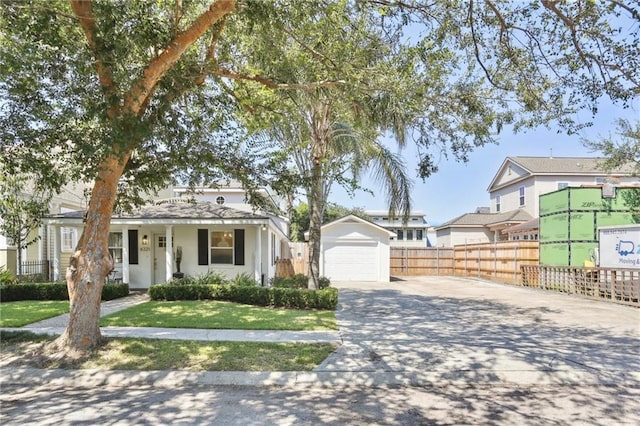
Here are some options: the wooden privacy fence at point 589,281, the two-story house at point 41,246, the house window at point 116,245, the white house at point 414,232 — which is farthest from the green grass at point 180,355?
the white house at point 414,232

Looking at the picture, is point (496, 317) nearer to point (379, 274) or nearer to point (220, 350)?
point (220, 350)

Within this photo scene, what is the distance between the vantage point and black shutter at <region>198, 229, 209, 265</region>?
1522 cm

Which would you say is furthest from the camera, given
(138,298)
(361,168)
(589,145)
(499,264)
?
(499,264)

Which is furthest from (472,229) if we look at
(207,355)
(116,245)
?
(207,355)

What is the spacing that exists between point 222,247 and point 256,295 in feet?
14.8

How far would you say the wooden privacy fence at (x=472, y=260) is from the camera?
18891mm

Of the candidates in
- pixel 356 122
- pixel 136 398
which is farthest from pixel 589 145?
pixel 136 398

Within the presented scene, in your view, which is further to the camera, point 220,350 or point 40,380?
point 220,350

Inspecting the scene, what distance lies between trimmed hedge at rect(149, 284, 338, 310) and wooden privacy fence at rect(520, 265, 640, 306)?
339 inches

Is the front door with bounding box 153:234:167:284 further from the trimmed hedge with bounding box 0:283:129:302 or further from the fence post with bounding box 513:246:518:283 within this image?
the fence post with bounding box 513:246:518:283

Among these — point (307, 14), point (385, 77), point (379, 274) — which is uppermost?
point (307, 14)

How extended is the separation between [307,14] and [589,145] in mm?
16372

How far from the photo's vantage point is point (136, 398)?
4809mm

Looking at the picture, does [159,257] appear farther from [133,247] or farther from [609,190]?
[609,190]
